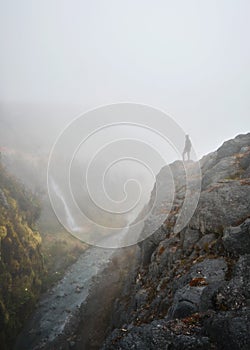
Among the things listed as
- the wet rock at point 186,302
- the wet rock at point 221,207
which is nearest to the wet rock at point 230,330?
the wet rock at point 186,302

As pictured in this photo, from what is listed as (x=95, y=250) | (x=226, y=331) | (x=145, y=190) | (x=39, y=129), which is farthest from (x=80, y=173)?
(x=226, y=331)

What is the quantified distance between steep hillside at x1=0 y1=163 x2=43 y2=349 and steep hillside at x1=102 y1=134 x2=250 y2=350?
11.4 meters

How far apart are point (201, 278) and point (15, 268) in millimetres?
25040

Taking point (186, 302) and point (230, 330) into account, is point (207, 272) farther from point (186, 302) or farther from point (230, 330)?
point (230, 330)

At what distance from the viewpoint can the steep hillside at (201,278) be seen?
10.5m

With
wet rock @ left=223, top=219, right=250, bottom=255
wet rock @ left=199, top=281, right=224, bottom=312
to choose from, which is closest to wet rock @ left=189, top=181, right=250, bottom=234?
wet rock @ left=223, top=219, right=250, bottom=255

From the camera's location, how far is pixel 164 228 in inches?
987

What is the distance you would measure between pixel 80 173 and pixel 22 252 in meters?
69.6

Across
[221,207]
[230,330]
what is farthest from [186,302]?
[221,207]

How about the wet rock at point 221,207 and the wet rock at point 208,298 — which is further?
the wet rock at point 221,207

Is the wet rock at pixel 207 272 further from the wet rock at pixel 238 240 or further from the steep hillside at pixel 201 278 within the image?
the wet rock at pixel 238 240

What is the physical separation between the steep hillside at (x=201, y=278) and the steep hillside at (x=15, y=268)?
11.4m

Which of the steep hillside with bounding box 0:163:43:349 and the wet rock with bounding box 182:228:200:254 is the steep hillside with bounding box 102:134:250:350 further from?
the steep hillside with bounding box 0:163:43:349

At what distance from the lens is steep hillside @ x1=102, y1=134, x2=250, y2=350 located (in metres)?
10.5
